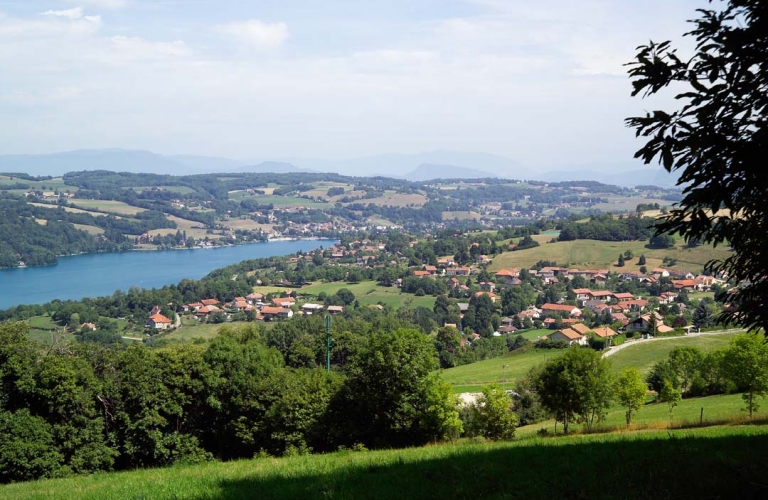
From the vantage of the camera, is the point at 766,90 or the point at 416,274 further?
the point at 416,274

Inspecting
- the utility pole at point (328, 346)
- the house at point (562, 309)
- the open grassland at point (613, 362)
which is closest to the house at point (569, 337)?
the open grassland at point (613, 362)

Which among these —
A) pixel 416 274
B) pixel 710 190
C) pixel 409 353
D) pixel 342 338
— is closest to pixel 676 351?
pixel 409 353

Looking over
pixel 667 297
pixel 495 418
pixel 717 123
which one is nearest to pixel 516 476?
pixel 717 123

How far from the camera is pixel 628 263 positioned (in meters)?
116

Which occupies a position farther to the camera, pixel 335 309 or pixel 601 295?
pixel 601 295

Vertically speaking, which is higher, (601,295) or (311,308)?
(601,295)

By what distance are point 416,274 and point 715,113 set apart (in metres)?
121

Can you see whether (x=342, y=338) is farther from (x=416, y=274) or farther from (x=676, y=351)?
(x=416, y=274)

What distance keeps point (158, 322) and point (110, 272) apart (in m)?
60.7

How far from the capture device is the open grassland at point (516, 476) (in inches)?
229

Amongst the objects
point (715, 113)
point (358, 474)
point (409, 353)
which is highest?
point (715, 113)

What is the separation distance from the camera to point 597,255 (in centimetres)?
12494

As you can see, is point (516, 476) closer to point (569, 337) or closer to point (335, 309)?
point (569, 337)

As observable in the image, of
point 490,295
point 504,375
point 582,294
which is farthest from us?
point 490,295
